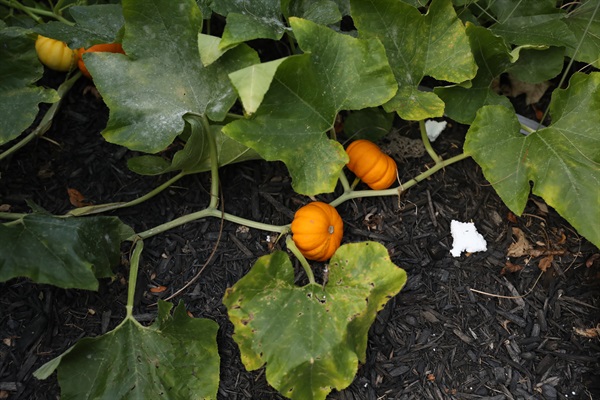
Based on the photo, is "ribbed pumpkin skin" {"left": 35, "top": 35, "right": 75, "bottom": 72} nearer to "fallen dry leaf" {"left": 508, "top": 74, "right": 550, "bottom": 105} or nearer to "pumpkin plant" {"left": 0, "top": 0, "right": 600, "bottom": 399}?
"pumpkin plant" {"left": 0, "top": 0, "right": 600, "bottom": 399}

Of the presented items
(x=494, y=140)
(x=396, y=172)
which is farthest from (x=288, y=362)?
(x=494, y=140)

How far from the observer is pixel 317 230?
7.67 ft

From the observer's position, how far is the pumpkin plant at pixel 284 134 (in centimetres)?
216

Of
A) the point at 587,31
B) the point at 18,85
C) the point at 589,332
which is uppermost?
the point at 587,31

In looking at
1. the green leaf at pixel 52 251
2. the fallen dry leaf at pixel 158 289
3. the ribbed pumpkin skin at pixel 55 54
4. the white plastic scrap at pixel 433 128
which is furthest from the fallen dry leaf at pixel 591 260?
the ribbed pumpkin skin at pixel 55 54

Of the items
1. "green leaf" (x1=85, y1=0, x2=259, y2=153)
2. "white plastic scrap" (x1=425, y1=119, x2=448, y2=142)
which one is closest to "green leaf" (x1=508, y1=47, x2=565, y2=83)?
"white plastic scrap" (x1=425, y1=119, x2=448, y2=142)

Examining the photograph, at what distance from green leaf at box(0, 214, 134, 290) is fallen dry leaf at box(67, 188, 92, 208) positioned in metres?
0.44

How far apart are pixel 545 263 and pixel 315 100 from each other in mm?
1232

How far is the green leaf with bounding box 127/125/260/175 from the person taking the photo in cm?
233

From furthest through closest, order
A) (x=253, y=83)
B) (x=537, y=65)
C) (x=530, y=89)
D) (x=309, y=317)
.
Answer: (x=530, y=89), (x=537, y=65), (x=309, y=317), (x=253, y=83)

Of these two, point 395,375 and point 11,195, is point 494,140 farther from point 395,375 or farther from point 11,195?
point 11,195

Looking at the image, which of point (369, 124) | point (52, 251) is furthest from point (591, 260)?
point (52, 251)

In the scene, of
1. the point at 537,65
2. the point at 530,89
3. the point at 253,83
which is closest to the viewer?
the point at 253,83

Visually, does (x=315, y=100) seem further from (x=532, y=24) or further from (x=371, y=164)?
(x=532, y=24)
